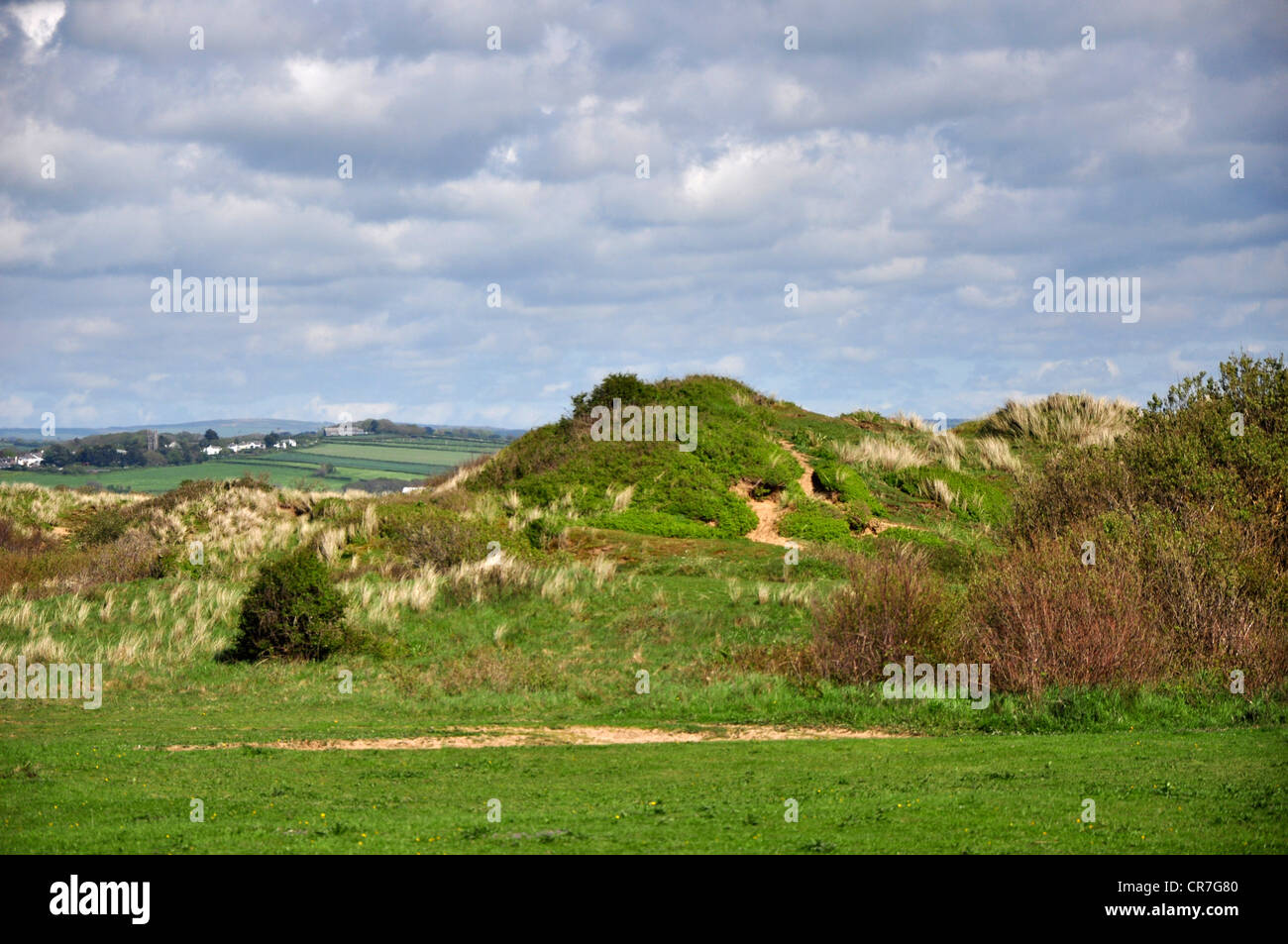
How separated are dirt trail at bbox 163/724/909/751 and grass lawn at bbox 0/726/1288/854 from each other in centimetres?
68

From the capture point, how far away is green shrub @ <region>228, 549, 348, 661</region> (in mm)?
23297

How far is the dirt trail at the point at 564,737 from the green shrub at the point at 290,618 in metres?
6.71

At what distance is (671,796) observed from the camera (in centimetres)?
1197

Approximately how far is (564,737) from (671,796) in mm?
5656

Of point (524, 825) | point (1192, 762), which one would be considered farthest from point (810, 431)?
point (524, 825)

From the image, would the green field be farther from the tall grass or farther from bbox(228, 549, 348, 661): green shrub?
the tall grass

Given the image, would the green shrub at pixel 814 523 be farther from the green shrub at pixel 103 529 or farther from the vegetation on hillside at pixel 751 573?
the green shrub at pixel 103 529

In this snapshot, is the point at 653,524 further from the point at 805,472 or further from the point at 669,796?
the point at 669,796

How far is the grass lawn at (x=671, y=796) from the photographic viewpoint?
31.3ft

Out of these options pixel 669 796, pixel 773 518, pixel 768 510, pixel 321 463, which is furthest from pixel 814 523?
pixel 321 463

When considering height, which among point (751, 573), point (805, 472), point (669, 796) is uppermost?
point (805, 472)
